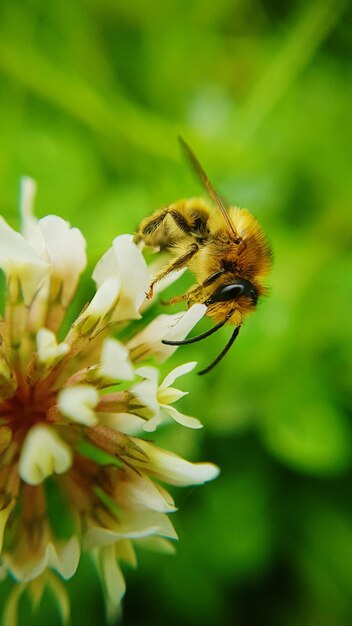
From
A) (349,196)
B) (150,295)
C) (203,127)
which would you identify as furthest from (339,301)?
(150,295)

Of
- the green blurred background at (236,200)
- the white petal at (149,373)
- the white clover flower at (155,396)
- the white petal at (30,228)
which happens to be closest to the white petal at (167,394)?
the white clover flower at (155,396)

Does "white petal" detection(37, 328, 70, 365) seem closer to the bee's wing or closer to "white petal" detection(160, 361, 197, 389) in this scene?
"white petal" detection(160, 361, 197, 389)

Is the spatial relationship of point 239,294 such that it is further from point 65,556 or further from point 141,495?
point 65,556

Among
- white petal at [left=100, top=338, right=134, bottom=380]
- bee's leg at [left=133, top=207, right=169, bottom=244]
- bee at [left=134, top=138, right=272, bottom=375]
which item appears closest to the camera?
white petal at [left=100, top=338, right=134, bottom=380]

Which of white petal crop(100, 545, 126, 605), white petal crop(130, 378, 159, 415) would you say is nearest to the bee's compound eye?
white petal crop(130, 378, 159, 415)

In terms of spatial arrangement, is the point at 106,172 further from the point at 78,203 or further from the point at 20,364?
the point at 20,364

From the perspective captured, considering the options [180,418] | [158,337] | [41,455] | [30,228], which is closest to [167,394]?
[180,418]

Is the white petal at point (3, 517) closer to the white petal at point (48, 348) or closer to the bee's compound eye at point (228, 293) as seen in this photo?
the white petal at point (48, 348)
